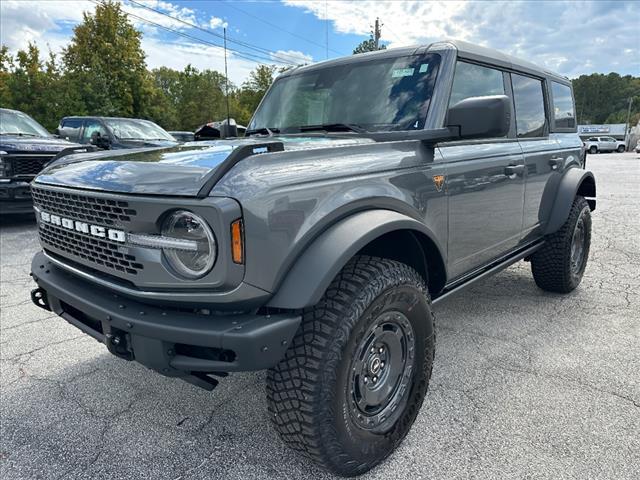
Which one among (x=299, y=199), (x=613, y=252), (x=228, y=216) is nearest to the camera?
(x=228, y=216)

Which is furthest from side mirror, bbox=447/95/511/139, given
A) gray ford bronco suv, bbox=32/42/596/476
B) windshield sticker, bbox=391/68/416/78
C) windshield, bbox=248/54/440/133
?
windshield sticker, bbox=391/68/416/78

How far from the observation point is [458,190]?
266cm

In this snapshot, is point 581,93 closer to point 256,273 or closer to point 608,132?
point 608,132

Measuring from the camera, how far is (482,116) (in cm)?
221

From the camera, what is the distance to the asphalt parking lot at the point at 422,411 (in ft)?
6.91

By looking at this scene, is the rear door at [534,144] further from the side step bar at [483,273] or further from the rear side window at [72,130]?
the rear side window at [72,130]

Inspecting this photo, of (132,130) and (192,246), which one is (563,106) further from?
(132,130)

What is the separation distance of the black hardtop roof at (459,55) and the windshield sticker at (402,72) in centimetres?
13

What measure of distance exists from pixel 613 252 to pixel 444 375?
4.26 metres

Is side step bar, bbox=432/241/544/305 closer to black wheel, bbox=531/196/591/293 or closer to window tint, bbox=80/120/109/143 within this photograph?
black wheel, bbox=531/196/591/293

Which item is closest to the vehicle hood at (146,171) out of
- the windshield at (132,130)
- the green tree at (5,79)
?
the windshield at (132,130)

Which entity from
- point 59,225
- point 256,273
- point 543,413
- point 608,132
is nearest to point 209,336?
point 256,273

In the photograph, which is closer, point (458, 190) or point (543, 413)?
point (543, 413)

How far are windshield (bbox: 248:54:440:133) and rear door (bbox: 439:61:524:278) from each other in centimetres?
22
